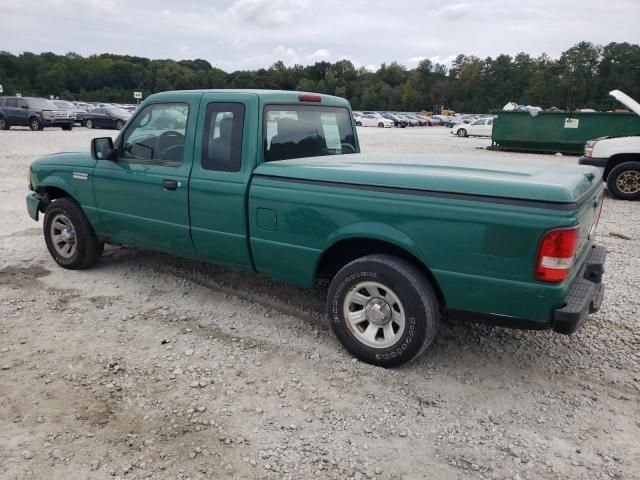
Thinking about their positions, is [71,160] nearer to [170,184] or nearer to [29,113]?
[170,184]

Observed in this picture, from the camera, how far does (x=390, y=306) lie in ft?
11.5

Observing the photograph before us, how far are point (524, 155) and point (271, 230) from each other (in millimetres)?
16807

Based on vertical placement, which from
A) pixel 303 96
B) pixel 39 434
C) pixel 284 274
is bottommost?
pixel 39 434

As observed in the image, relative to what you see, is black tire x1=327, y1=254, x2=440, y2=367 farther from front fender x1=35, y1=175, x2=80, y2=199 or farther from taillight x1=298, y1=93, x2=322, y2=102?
front fender x1=35, y1=175, x2=80, y2=199

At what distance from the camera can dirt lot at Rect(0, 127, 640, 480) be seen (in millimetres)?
2719

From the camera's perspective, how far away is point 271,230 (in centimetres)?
387

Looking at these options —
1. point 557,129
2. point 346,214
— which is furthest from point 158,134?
point 557,129

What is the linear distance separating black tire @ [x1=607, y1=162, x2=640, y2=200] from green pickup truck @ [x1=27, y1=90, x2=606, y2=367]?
292 inches

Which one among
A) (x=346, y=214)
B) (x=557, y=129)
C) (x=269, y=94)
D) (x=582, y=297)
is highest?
(x=557, y=129)

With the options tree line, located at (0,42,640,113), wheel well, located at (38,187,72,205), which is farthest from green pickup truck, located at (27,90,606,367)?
tree line, located at (0,42,640,113)

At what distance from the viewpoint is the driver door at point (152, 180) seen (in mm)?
4379

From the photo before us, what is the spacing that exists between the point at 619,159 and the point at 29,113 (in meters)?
25.0

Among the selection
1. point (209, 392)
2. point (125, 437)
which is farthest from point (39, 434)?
point (209, 392)

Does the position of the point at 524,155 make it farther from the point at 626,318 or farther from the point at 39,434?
the point at 39,434
